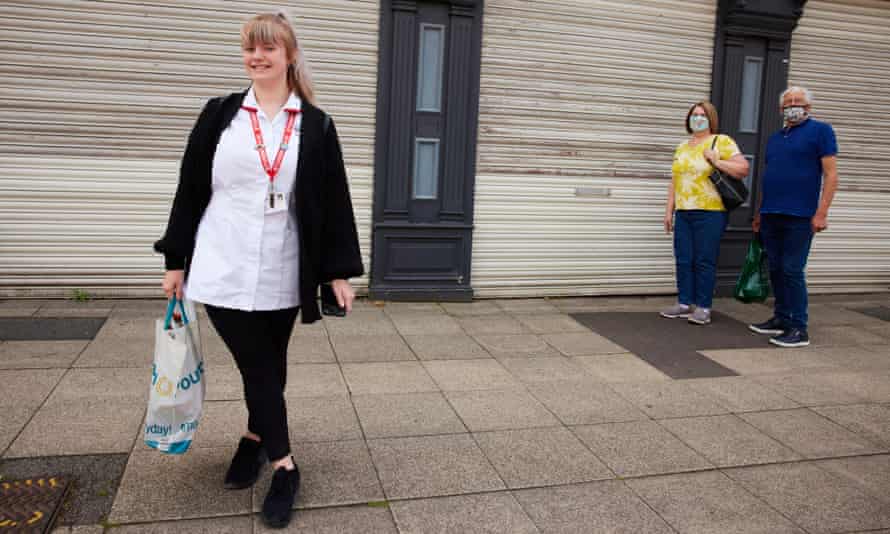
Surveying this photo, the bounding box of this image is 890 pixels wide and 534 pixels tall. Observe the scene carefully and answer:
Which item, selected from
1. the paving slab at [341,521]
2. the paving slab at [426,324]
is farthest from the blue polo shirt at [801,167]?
the paving slab at [341,521]

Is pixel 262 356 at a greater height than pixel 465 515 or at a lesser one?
greater

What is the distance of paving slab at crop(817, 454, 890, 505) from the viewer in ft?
11.6

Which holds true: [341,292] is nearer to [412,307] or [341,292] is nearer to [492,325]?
[492,325]

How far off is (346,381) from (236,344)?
6.23ft

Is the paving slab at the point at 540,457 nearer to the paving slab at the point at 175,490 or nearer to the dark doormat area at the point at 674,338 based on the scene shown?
the paving slab at the point at 175,490

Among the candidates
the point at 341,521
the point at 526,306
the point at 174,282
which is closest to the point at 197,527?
the point at 341,521

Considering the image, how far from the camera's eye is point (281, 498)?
3.03m

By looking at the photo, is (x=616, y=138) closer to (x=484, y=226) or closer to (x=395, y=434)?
(x=484, y=226)

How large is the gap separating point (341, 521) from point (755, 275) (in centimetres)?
488

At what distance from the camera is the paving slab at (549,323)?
21.6ft

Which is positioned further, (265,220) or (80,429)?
(80,429)

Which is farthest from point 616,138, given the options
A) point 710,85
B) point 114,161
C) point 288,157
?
point 288,157

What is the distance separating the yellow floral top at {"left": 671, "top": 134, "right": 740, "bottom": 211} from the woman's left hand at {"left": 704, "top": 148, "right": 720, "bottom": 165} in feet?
0.12

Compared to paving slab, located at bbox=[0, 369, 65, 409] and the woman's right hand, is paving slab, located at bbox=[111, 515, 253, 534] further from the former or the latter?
paving slab, located at bbox=[0, 369, 65, 409]
